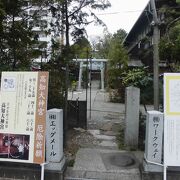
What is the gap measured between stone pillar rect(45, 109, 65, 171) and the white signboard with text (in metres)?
0.15

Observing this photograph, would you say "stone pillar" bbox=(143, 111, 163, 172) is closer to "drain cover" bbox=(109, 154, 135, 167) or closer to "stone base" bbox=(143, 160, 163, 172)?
"stone base" bbox=(143, 160, 163, 172)

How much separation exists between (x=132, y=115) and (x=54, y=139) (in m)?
2.72

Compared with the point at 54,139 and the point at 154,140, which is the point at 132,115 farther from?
the point at 54,139

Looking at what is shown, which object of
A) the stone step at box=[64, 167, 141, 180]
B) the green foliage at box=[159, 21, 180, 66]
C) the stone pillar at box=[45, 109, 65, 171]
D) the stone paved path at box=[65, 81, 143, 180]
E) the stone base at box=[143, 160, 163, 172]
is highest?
the green foliage at box=[159, 21, 180, 66]

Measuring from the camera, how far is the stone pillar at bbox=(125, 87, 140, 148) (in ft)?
23.8

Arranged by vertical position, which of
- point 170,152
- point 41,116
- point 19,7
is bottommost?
point 170,152

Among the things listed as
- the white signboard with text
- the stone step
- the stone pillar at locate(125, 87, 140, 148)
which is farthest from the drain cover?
the white signboard with text

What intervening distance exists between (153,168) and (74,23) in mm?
4283

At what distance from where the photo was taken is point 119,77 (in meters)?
18.2

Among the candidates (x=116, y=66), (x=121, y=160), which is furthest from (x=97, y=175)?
(x=116, y=66)

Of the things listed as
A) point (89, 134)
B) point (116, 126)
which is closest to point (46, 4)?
point (89, 134)

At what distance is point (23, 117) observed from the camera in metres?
5.17

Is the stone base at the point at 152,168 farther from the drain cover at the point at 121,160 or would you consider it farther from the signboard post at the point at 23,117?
the signboard post at the point at 23,117

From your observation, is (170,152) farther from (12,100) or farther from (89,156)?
(12,100)
